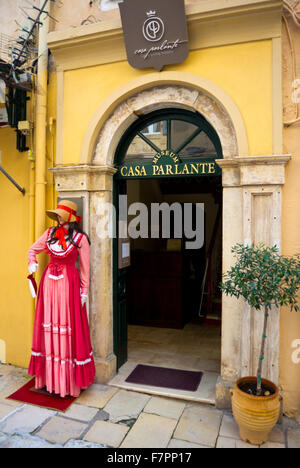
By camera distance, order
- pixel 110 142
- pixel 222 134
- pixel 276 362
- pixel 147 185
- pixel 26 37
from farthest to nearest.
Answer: pixel 147 185 < pixel 26 37 < pixel 110 142 < pixel 222 134 < pixel 276 362

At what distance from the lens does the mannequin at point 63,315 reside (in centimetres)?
413

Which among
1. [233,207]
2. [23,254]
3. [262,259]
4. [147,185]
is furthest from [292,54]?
[147,185]

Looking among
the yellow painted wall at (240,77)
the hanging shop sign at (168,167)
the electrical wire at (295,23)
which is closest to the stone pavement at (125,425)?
the hanging shop sign at (168,167)

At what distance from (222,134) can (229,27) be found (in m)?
1.14

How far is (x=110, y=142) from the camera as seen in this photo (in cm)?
451

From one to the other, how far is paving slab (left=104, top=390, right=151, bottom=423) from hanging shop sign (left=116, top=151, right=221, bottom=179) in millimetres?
2704

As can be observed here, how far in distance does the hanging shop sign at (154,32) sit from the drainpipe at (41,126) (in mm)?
1300

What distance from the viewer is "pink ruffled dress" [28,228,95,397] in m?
4.12

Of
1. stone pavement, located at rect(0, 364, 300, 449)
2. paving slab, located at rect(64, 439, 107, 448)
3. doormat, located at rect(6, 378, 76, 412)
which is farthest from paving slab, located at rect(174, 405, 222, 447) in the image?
doormat, located at rect(6, 378, 76, 412)

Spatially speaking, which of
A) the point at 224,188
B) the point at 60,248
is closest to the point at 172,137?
the point at 224,188

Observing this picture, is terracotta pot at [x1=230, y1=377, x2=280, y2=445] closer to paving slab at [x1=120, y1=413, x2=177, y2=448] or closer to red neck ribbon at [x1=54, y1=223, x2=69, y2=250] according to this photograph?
paving slab at [x1=120, y1=413, x2=177, y2=448]

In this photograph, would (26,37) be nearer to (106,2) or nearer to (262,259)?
(106,2)

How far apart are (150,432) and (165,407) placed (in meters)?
0.51

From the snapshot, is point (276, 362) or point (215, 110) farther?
point (215, 110)
